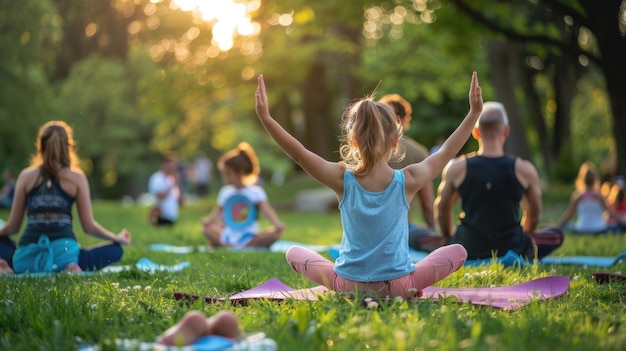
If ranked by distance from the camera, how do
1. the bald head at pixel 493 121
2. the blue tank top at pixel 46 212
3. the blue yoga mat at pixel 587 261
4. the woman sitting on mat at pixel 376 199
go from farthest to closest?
the blue yoga mat at pixel 587 261 < the bald head at pixel 493 121 < the blue tank top at pixel 46 212 < the woman sitting on mat at pixel 376 199

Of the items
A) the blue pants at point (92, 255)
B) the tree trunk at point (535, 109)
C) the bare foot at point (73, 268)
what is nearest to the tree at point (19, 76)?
the tree trunk at point (535, 109)

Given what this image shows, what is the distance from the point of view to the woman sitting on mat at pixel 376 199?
Result: 4.97 meters

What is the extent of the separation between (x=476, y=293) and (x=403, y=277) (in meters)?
0.51

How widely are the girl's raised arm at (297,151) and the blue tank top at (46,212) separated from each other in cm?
304

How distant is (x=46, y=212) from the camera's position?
23.7ft

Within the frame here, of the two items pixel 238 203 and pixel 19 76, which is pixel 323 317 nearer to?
pixel 238 203

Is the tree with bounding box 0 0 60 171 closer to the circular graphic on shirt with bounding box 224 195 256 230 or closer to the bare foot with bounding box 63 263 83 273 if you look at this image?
the circular graphic on shirt with bounding box 224 195 256 230

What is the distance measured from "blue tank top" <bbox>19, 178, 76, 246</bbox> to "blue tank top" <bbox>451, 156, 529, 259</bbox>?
366cm

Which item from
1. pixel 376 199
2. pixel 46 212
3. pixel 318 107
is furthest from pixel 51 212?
pixel 318 107

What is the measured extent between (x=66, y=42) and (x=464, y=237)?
132 ft

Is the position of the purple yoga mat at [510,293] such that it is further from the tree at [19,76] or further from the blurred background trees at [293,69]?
the tree at [19,76]

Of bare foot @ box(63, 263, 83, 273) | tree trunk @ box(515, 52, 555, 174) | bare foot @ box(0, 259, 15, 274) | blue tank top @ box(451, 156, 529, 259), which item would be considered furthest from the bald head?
tree trunk @ box(515, 52, 555, 174)

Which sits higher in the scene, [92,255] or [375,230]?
[375,230]

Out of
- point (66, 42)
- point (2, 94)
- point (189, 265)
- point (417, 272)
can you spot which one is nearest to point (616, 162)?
point (189, 265)
